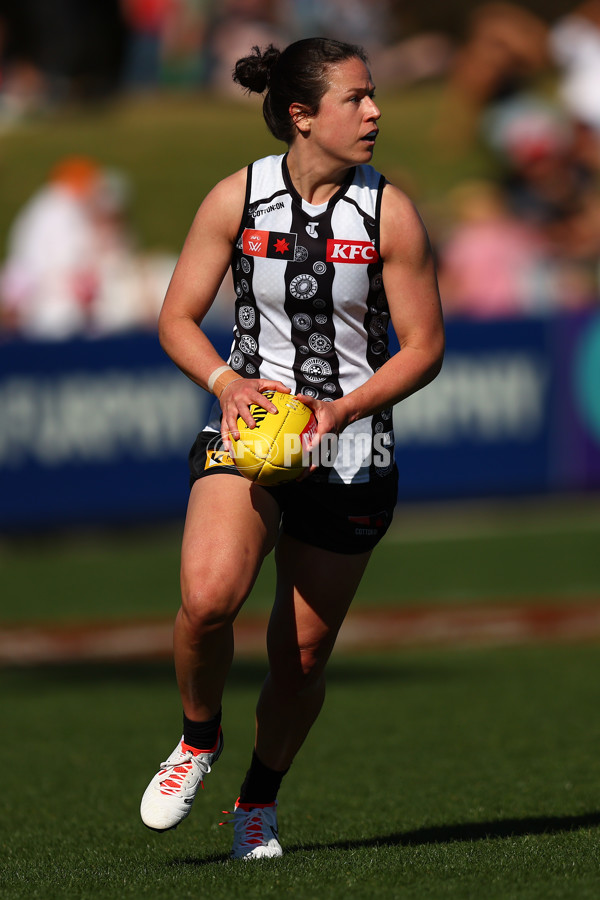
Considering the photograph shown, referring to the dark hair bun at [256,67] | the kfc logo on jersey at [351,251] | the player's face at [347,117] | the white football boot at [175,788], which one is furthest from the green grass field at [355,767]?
the dark hair bun at [256,67]

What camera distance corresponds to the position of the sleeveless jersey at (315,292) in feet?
14.4

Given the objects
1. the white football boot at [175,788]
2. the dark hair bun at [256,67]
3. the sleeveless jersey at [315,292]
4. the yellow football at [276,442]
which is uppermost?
the dark hair bun at [256,67]

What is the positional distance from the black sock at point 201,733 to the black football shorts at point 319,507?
0.60m

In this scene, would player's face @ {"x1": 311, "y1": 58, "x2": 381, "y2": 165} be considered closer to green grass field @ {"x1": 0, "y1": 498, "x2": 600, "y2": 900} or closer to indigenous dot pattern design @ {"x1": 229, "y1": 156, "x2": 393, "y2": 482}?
indigenous dot pattern design @ {"x1": 229, "y1": 156, "x2": 393, "y2": 482}

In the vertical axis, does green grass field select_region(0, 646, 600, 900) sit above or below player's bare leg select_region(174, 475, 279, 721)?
below

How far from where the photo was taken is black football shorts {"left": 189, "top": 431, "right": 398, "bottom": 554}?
4500 mm

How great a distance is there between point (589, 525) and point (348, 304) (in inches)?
377

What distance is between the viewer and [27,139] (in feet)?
68.5

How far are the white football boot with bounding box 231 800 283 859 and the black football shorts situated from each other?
859 millimetres

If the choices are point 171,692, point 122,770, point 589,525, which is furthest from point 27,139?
point 122,770

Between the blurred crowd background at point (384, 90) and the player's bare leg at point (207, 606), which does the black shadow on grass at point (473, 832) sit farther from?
the blurred crowd background at point (384, 90)

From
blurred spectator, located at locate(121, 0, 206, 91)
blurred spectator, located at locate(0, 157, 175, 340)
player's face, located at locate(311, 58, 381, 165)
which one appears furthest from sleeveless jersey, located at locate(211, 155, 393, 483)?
blurred spectator, located at locate(121, 0, 206, 91)

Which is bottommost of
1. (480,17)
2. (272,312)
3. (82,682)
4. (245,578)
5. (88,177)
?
(82,682)

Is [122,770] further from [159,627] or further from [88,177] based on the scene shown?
[88,177]
